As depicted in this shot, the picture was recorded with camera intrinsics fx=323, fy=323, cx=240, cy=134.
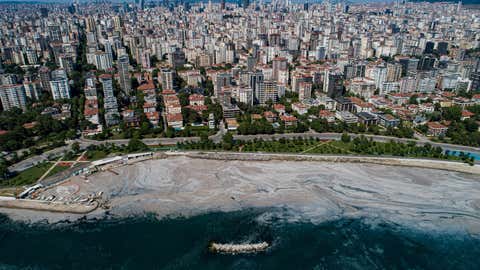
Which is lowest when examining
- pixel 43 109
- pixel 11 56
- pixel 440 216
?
pixel 440 216

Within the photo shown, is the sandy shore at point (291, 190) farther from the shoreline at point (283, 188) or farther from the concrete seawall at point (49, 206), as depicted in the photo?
the concrete seawall at point (49, 206)

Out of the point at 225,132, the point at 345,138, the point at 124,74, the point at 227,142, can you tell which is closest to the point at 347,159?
the point at 345,138

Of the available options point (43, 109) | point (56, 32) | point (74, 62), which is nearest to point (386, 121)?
point (43, 109)

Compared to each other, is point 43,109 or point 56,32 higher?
point 56,32

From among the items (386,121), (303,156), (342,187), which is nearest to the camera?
(342,187)

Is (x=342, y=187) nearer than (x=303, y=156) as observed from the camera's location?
Yes

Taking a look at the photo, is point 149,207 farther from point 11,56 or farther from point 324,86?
point 11,56

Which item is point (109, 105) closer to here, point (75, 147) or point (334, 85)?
point (75, 147)
